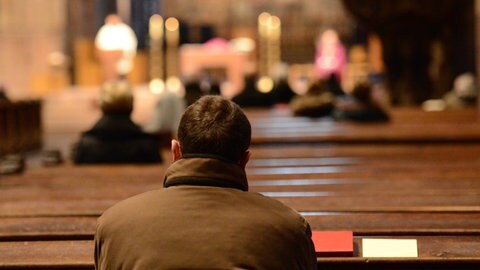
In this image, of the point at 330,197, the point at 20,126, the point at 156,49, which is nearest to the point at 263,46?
the point at 156,49

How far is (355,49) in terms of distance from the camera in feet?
61.1

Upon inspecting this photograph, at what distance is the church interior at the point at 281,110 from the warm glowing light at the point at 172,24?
3 cm

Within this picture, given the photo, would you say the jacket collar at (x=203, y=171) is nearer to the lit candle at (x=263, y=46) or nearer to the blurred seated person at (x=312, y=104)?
the blurred seated person at (x=312, y=104)

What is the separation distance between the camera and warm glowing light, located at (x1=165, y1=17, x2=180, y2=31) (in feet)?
59.7

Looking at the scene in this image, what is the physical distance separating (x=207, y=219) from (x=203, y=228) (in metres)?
0.03

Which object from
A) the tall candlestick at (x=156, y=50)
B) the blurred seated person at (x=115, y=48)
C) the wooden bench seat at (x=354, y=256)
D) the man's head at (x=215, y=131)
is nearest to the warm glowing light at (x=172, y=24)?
the tall candlestick at (x=156, y=50)

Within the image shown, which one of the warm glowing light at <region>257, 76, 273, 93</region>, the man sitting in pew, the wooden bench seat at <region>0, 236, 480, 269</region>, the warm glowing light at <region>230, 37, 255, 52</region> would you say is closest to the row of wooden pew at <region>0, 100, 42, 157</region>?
the warm glowing light at <region>257, 76, 273, 93</region>

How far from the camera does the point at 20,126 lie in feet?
39.2

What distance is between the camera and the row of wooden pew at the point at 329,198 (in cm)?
293

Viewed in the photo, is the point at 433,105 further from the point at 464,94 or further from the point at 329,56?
the point at 329,56

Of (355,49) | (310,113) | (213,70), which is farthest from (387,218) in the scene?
(355,49)

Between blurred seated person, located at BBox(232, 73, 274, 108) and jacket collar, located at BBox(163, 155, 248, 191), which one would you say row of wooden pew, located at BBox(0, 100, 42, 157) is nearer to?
blurred seated person, located at BBox(232, 73, 274, 108)

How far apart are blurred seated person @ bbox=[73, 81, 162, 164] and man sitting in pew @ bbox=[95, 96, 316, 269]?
3.61m

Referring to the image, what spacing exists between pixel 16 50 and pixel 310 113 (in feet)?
33.5
